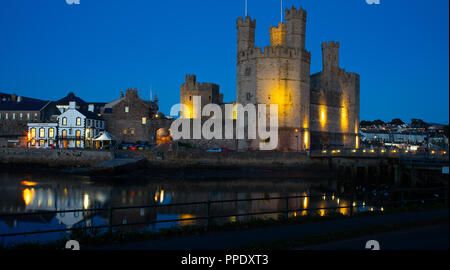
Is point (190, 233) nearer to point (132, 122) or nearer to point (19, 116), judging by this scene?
point (132, 122)

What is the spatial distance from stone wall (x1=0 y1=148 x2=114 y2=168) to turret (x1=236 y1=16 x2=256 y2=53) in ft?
73.0

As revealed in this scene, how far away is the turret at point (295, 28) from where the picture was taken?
5081 centimetres

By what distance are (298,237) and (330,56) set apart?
2181 inches

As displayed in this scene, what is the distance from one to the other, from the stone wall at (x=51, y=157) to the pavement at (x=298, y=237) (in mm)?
36000

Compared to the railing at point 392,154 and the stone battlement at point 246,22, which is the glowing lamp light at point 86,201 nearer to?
the railing at point 392,154

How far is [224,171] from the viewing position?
43500 mm

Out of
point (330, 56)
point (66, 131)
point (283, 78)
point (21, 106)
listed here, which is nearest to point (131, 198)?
point (283, 78)

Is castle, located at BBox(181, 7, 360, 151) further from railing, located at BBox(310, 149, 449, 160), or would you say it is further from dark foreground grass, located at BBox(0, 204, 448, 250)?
dark foreground grass, located at BBox(0, 204, 448, 250)

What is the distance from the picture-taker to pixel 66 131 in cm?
5672

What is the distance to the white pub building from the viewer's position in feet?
185

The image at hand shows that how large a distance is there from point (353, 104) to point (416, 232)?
5498 centimetres

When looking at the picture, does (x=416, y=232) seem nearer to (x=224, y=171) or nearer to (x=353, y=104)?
(x=224, y=171)

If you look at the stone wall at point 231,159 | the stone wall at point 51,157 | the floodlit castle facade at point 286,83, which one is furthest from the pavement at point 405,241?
the floodlit castle facade at point 286,83
